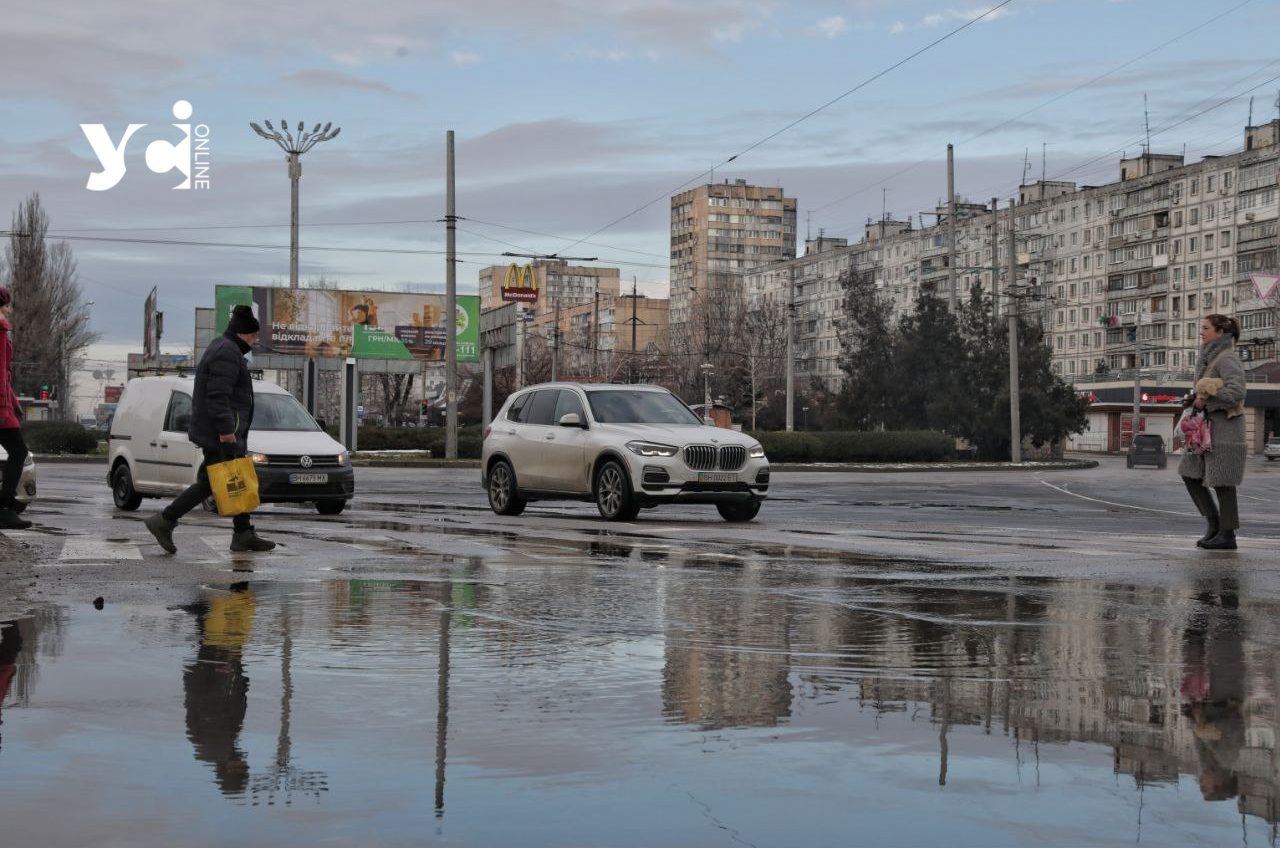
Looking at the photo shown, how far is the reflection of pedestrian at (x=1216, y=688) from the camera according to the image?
469 centimetres

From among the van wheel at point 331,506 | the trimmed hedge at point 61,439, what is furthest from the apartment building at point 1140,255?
the van wheel at point 331,506

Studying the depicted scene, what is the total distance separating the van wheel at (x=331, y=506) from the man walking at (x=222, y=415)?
7.40 m

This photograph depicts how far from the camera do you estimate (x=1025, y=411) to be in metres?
69.1

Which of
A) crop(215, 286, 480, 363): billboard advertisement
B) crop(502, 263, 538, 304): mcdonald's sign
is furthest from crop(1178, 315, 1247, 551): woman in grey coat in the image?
crop(502, 263, 538, 304): mcdonald's sign

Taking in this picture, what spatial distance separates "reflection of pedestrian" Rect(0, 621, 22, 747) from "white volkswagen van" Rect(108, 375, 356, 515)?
1192cm

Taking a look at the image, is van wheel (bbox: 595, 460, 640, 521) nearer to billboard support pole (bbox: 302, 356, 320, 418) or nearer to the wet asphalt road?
the wet asphalt road

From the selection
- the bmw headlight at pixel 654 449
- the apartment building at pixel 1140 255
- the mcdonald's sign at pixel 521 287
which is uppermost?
the apartment building at pixel 1140 255

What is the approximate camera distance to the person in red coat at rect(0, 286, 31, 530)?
13.8 m

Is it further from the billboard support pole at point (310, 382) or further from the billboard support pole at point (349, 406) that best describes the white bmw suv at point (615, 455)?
the billboard support pole at point (310, 382)

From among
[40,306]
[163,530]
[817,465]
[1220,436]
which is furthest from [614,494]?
[40,306]

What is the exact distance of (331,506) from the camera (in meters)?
20.4

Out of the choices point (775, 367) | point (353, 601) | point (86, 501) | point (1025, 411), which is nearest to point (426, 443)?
point (1025, 411)

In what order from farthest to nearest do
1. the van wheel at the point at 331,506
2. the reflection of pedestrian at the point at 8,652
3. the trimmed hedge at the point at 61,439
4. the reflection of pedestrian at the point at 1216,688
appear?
1. the trimmed hedge at the point at 61,439
2. the van wheel at the point at 331,506
3. the reflection of pedestrian at the point at 8,652
4. the reflection of pedestrian at the point at 1216,688

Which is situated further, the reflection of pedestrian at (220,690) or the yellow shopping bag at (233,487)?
the yellow shopping bag at (233,487)
